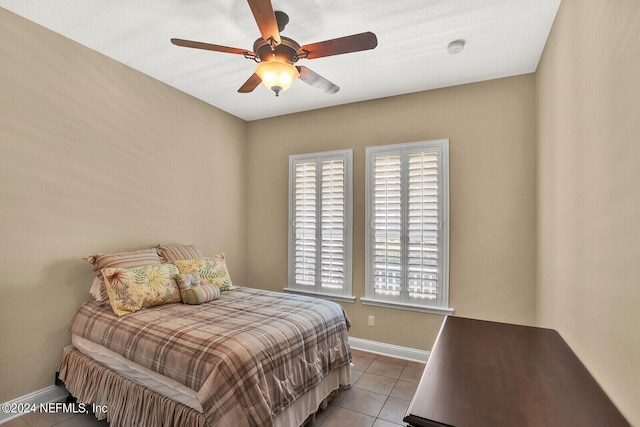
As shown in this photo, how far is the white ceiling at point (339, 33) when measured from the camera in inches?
84.4

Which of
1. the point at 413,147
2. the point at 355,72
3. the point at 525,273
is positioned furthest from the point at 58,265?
the point at 525,273

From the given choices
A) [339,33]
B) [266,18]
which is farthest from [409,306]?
[266,18]

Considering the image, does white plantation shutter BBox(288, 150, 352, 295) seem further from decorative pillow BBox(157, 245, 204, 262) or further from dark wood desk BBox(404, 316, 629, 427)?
dark wood desk BBox(404, 316, 629, 427)

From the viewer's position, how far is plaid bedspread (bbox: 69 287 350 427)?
1.75 meters

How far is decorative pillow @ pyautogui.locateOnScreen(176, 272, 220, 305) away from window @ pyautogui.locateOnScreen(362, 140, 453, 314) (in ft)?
5.40

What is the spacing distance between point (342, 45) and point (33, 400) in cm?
330

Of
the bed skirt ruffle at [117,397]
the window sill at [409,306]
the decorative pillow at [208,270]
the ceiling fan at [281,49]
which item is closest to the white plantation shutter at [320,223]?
the window sill at [409,306]

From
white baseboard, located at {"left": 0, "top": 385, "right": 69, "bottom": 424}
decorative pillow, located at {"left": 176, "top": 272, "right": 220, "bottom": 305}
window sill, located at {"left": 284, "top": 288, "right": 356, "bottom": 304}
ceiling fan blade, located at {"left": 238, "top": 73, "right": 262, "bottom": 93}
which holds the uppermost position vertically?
ceiling fan blade, located at {"left": 238, "top": 73, "right": 262, "bottom": 93}

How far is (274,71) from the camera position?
6.59ft

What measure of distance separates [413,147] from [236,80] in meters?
1.92

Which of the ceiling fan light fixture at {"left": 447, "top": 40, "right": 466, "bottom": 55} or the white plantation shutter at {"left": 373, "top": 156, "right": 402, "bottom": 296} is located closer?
the ceiling fan light fixture at {"left": 447, "top": 40, "right": 466, "bottom": 55}

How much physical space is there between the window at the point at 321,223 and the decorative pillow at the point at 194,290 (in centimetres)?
129

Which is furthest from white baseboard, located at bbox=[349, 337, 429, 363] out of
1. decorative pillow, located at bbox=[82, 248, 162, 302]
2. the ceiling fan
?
the ceiling fan

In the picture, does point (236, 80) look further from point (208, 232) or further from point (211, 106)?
point (208, 232)
